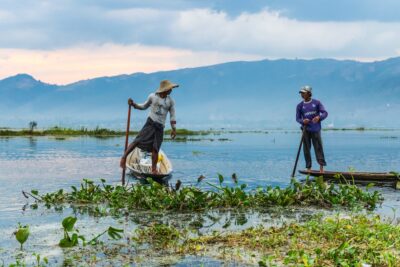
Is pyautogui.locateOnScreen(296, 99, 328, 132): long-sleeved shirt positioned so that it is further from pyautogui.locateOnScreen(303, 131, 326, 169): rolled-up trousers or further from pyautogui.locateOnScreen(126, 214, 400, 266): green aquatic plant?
pyautogui.locateOnScreen(126, 214, 400, 266): green aquatic plant

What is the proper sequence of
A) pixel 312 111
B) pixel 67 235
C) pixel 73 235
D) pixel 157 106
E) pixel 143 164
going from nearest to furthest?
pixel 73 235 < pixel 67 235 < pixel 157 106 < pixel 312 111 < pixel 143 164

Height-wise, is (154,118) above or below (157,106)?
below

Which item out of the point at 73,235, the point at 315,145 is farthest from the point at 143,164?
the point at 73,235

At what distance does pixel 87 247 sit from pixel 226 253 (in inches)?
71.0

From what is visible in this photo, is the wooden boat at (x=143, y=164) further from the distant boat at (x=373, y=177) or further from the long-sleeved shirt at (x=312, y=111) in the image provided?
the distant boat at (x=373, y=177)

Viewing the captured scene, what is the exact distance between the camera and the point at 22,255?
7.51 metres

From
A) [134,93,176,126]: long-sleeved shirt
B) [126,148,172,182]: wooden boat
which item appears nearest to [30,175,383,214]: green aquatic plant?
[134,93,176,126]: long-sleeved shirt

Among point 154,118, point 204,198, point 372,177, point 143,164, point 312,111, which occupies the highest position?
point 312,111

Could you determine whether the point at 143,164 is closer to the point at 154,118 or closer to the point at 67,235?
the point at 154,118

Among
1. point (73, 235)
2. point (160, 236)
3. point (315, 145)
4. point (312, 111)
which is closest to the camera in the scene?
point (73, 235)

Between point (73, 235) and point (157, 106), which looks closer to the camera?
point (73, 235)

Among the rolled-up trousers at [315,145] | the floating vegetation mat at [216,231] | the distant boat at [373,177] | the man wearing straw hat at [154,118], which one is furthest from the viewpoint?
the rolled-up trousers at [315,145]

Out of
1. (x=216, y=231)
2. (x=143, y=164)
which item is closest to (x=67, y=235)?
(x=216, y=231)

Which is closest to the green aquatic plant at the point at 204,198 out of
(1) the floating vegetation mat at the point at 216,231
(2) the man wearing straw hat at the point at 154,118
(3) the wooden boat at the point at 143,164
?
(1) the floating vegetation mat at the point at 216,231
